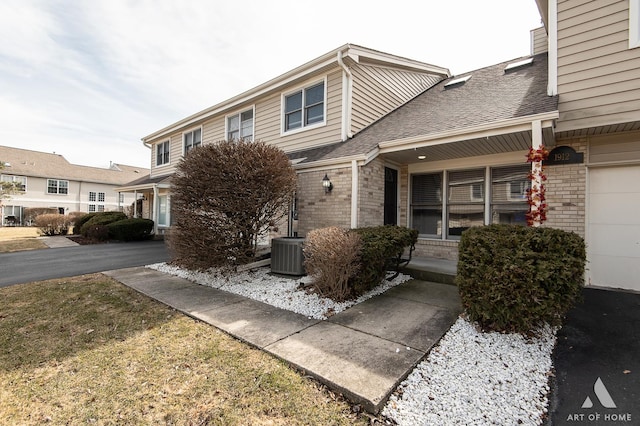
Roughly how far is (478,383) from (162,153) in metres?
18.4

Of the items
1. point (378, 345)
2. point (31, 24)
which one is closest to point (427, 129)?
point (378, 345)

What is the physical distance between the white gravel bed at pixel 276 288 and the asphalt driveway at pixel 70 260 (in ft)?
A: 5.95

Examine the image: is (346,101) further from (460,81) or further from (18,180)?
(18,180)

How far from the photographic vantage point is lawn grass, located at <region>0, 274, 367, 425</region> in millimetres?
2273

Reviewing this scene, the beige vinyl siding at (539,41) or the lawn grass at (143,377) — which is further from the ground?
the beige vinyl siding at (539,41)

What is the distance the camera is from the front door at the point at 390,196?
8025 mm

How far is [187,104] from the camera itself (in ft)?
51.3

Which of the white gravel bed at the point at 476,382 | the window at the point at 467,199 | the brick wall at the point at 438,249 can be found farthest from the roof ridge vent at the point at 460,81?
the white gravel bed at the point at 476,382

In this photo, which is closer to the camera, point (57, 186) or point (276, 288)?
point (276, 288)

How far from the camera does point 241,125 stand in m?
11.7

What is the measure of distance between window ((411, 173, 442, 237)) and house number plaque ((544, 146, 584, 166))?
254cm

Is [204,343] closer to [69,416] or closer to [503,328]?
[69,416]

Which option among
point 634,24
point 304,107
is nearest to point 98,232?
point 304,107

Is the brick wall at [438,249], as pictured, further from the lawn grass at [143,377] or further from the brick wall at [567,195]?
the lawn grass at [143,377]
